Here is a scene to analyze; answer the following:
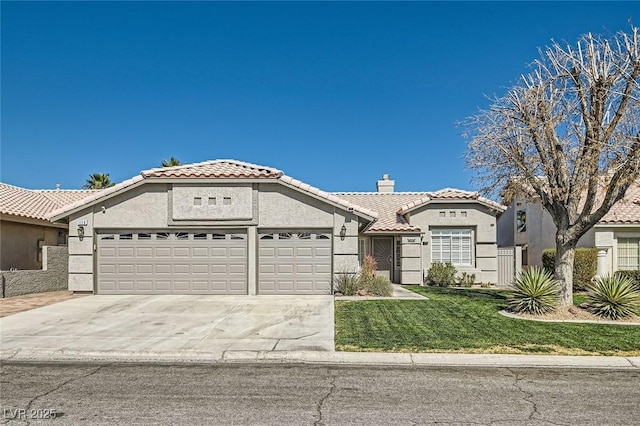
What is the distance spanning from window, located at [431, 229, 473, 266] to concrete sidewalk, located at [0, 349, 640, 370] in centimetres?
1421

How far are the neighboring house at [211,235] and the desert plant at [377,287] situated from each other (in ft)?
2.40

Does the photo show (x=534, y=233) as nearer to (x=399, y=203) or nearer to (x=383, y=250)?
(x=399, y=203)

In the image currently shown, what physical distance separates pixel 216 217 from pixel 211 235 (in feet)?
2.29

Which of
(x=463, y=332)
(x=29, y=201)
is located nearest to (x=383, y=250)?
(x=463, y=332)

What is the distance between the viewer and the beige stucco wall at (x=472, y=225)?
74.6ft

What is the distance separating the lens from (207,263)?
1742 cm

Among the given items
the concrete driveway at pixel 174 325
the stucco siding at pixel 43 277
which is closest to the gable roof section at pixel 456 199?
the concrete driveway at pixel 174 325

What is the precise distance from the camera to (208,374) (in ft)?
25.5

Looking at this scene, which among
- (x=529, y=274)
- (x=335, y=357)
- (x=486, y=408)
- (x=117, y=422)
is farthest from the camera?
(x=529, y=274)

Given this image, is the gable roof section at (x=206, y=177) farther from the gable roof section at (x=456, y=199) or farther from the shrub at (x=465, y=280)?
the shrub at (x=465, y=280)

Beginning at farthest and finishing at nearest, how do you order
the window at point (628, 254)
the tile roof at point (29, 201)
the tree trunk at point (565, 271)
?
the window at point (628, 254) → the tile roof at point (29, 201) → the tree trunk at point (565, 271)

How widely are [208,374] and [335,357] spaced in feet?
7.44

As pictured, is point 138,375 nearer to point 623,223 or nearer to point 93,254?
point 93,254

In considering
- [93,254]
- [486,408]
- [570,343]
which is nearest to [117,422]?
[486,408]
